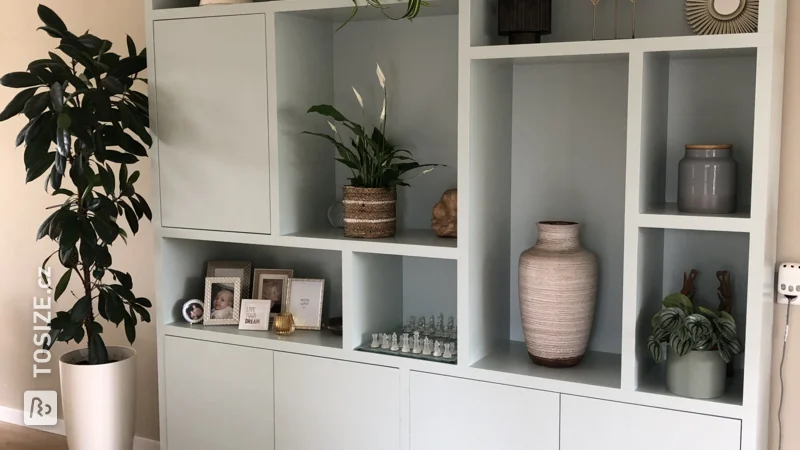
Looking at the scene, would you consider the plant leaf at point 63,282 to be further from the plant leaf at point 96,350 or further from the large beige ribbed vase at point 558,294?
the large beige ribbed vase at point 558,294

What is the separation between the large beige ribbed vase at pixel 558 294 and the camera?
2.20 meters

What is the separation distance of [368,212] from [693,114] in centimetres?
94

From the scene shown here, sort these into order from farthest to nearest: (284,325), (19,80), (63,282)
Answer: (63,282)
(284,325)
(19,80)

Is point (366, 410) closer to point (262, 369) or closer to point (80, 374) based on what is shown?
point (262, 369)

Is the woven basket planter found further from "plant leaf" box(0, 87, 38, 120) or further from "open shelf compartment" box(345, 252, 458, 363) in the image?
"plant leaf" box(0, 87, 38, 120)

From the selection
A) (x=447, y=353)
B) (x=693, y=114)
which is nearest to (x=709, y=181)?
(x=693, y=114)

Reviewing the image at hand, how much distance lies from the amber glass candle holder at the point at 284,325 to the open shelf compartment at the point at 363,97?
11.3 inches

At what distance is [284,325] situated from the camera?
2643mm

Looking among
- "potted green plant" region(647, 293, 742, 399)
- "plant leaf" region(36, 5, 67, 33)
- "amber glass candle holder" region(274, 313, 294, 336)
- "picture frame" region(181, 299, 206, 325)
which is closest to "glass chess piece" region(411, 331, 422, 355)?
"amber glass candle holder" region(274, 313, 294, 336)

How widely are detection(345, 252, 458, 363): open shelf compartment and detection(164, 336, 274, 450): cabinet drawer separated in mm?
332

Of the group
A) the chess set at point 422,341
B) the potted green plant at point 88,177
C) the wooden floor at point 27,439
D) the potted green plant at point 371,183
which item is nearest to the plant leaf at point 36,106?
the potted green plant at point 88,177

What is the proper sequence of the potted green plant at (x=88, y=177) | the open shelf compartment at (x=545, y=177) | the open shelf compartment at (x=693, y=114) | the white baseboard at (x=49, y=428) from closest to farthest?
the open shelf compartment at (x=693, y=114)
the open shelf compartment at (x=545, y=177)
the potted green plant at (x=88, y=177)
the white baseboard at (x=49, y=428)

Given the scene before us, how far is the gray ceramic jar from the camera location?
Answer: 2.01 meters

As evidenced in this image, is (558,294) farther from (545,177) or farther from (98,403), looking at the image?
(98,403)
